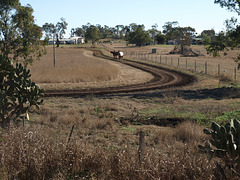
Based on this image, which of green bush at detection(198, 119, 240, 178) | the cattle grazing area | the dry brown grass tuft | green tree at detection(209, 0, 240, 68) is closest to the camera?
green bush at detection(198, 119, 240, 178)

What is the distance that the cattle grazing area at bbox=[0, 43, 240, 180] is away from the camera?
6.33 metres

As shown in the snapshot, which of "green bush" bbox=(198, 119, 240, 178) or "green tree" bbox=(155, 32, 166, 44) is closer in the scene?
"green bush" bbox=(198, 119, 240, 178)

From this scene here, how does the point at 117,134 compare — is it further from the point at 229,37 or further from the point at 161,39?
the point at 161,39

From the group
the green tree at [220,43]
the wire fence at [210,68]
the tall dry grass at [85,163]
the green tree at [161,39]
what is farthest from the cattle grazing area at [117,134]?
the green tree at [161,39]

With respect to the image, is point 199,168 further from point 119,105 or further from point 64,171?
point 119,105

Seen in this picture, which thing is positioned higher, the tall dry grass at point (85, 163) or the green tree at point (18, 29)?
the green tree at point (18, 29)

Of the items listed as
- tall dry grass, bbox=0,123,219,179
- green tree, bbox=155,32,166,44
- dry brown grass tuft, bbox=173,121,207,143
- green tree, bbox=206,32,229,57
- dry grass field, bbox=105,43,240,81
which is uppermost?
green tree, bbox=155,32,166,44

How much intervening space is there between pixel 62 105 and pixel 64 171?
1198cm

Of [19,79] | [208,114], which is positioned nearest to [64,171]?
[19,79]

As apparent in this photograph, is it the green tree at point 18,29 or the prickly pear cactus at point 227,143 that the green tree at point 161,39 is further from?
the prickly pear cactus at point 227,143

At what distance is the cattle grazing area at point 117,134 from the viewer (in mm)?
6328

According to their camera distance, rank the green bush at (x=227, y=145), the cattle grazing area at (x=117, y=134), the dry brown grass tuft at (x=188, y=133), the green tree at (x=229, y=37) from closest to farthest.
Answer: the green bush at (x=227, y=145) → the cattle grazing area at (x=117, y=134) → the dry brown grass tuft at (x=188, y=133) → the green tree at (x=229, y=37)

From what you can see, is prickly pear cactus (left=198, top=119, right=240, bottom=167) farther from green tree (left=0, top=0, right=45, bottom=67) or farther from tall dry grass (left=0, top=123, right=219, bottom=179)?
green tree (left=0, top=0, right=45, bottom=67)

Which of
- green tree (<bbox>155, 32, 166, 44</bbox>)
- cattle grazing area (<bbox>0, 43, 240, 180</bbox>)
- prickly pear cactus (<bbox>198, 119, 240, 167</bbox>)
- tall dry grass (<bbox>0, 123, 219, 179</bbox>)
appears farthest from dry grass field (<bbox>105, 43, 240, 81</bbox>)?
green tree (<bbox>155, 32, 166, 44</bbox>)
